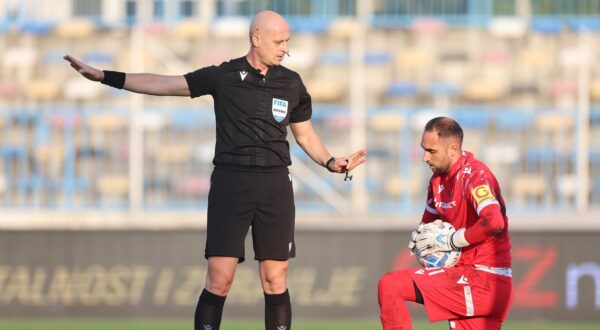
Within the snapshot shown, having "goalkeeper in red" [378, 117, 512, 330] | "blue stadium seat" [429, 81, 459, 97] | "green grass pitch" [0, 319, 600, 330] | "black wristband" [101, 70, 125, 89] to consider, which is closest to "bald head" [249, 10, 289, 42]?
"black wristband" [101, 70, 125, 89]

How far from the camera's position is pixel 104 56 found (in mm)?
14672

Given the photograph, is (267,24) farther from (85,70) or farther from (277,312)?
(277,312)

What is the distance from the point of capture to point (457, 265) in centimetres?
744

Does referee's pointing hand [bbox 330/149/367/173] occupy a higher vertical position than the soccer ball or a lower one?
higher

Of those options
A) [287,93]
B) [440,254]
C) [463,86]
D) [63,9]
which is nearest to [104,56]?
[63,9]

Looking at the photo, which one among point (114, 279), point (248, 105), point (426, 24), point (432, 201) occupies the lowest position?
point (114, 279)

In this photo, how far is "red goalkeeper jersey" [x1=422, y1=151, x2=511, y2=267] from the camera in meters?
7.28

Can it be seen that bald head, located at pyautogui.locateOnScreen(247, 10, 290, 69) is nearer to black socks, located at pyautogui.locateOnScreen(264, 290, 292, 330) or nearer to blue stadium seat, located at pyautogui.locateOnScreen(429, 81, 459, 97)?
black socks, located at pyautogui.locateOnScreen(264, 290, 292, 330)

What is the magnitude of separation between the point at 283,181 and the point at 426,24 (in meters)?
7.04

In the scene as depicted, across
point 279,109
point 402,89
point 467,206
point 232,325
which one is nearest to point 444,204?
point 467,206

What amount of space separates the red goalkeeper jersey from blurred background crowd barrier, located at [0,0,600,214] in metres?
6.02

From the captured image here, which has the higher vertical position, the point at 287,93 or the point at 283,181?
the point at 287,93

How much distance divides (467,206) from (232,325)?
17.7 feet

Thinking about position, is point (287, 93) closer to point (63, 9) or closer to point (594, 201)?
point (594, 201)
